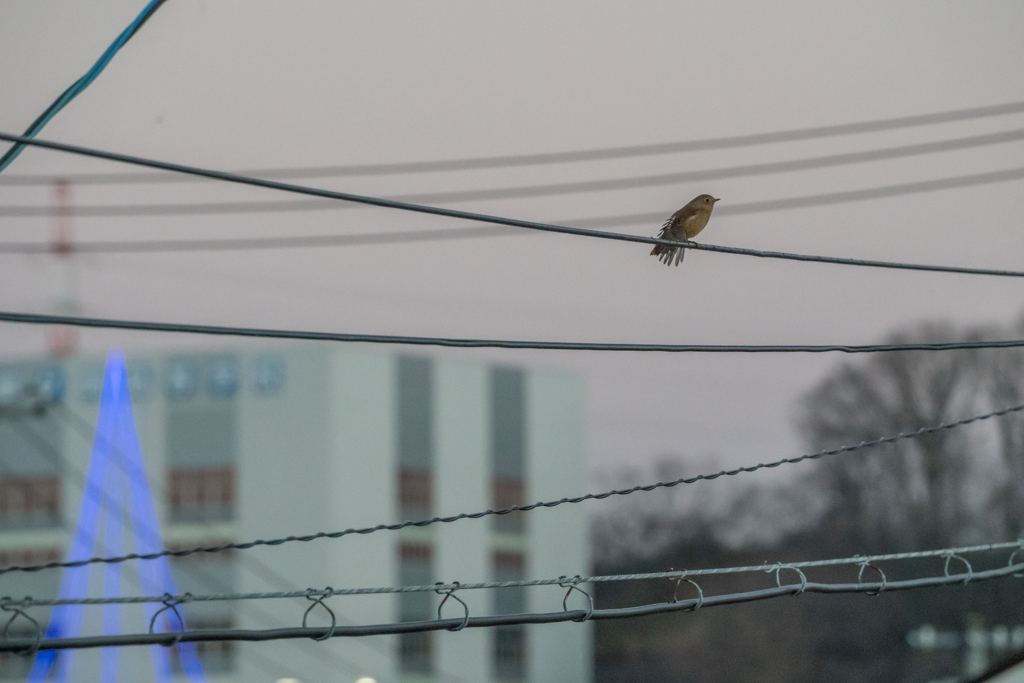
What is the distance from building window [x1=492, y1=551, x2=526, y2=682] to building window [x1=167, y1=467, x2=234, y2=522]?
10.7 meters

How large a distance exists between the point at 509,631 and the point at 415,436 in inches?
340

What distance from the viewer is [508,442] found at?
162 ft

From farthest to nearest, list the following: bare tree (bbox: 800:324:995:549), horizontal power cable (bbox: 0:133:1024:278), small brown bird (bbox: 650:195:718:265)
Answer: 1. bare tree (bbox: 800:324:995:549)
2. small brown bird (bbox: 650:195:718:265)
3. horizontal power cable (bbox: 0:133:1024:278)

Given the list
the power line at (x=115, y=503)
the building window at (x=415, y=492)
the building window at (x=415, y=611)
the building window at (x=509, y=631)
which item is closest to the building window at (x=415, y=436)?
the building window at (x=415, y=492)

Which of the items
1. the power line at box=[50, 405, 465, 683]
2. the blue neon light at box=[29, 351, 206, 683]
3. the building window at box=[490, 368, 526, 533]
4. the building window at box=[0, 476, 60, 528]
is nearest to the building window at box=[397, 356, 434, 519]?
the building window at box=[490, 368, 526, 533]

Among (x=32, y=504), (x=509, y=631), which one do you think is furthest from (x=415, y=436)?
(x=32, y=504)

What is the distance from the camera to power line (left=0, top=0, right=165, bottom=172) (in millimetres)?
4285

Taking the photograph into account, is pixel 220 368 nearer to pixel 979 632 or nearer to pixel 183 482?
pixel 183 482

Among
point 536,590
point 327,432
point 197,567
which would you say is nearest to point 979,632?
point 536,590

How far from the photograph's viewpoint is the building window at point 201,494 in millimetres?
44938

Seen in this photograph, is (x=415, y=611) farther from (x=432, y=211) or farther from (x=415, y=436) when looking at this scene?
(x=432, y=211)

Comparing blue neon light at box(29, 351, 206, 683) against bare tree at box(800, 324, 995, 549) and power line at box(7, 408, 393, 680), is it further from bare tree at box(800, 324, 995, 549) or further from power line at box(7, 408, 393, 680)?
bare tree at box(800, 324, 995, 549)

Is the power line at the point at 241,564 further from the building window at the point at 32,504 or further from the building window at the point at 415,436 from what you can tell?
the building window at the point at 415,436

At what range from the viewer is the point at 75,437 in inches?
1848
